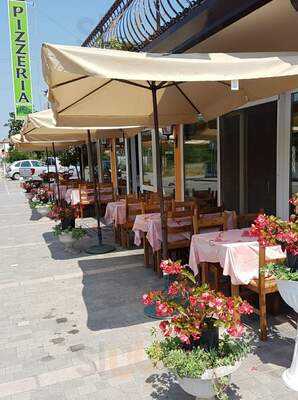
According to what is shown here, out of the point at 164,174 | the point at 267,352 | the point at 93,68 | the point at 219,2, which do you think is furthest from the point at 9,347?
the point at 164,174

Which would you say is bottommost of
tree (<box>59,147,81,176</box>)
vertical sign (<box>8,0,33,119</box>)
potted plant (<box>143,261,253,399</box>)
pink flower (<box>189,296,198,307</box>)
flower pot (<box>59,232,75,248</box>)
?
flower pot (<box>59,232,75,248</box>)

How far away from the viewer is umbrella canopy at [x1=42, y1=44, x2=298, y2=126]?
2.50 meters

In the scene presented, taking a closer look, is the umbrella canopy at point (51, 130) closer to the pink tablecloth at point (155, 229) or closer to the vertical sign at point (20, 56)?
the pink tablecloth at point (155, 229)

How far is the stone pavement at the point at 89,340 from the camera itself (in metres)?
2.77

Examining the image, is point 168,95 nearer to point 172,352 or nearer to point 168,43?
point 168,43

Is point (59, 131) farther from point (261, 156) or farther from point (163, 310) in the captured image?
point (163, 310)

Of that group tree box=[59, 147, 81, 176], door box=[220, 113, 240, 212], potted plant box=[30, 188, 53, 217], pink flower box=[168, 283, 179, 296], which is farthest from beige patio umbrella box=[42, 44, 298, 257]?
tree box=[59, 147, 81, 176]

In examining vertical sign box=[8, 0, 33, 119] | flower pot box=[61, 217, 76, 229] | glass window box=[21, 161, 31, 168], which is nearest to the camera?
flower pot box=[61, 217, 76, 229]

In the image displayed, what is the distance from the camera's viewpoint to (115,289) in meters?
4.80

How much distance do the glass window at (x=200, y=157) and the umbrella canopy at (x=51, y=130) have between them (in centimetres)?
110

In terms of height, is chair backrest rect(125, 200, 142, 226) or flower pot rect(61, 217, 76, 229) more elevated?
chair backrest rect(125, 200, 142, 226)

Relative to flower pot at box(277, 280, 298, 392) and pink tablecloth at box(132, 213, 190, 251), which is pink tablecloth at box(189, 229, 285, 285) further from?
pink tablecloth at box(132, 213, 190, 251)

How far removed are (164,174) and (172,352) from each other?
7.13 m

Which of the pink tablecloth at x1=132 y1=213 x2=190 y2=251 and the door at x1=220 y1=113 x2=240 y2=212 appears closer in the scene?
the pink tablecloth at x1=132 y1=213 x2=190 y2=251
